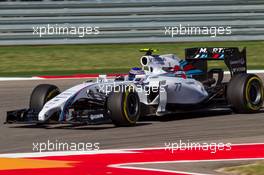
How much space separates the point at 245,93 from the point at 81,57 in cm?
1136

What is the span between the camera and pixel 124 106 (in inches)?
453

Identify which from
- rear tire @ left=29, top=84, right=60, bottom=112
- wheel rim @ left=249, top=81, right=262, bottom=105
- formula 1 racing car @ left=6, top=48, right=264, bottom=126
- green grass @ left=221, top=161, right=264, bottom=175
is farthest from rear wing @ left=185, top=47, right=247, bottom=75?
green grass @ left=221, top=161, right=264, bottom=175

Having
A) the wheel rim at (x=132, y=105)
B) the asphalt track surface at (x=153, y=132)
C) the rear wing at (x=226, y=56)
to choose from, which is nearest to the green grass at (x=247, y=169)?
the asphalt track surface at (x=153, y=132)

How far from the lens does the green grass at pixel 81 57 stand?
74.9 feet

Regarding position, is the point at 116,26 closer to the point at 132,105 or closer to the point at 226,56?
the point at 226,56

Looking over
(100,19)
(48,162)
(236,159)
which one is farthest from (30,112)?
(100,19)

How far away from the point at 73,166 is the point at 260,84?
18.2ft

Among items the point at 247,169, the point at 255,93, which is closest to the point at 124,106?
the point at 255,93

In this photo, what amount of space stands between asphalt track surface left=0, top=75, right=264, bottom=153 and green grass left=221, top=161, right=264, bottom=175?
77.0 inches

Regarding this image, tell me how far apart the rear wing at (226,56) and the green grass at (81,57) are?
8.07 m

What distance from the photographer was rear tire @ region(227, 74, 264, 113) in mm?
12930

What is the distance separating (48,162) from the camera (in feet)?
29.4

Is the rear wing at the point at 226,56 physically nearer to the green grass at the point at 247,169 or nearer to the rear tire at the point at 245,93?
the rear tire at the point at 245,93

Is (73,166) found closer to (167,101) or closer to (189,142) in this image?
(189,142)
